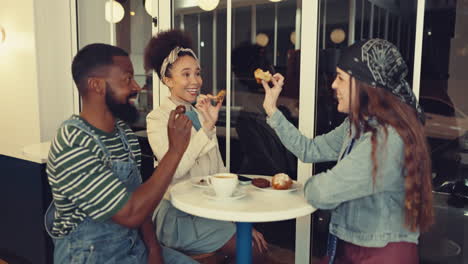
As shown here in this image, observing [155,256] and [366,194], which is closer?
[366,194]

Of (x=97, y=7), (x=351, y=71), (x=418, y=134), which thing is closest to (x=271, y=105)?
(x=351, y=71)

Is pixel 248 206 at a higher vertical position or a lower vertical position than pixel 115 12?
lower

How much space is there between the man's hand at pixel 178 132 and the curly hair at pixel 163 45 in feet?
2.31

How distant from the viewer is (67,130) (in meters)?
1.33

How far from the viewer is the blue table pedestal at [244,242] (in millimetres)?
1604

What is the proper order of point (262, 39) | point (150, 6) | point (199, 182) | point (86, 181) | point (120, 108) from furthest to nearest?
point (150, 6)
point (262, 39)
point (199, 182)
point (120, 108)
point (86, 181)

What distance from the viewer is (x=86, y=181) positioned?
1.28 m

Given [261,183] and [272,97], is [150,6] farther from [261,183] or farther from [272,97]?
[261,183]

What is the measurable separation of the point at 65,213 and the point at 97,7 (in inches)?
96.2

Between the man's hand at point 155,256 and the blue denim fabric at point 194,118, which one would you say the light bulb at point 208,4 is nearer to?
the blue denim fabric at point 194,118

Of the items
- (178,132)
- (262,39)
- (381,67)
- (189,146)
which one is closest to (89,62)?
(178,132)

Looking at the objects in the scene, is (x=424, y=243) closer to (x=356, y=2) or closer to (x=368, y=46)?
(x=368, y=46)

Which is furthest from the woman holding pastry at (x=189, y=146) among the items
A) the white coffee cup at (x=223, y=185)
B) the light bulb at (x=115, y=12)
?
the light bulb at (x=115, y=12)

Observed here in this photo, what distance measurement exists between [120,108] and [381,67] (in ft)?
3.02
